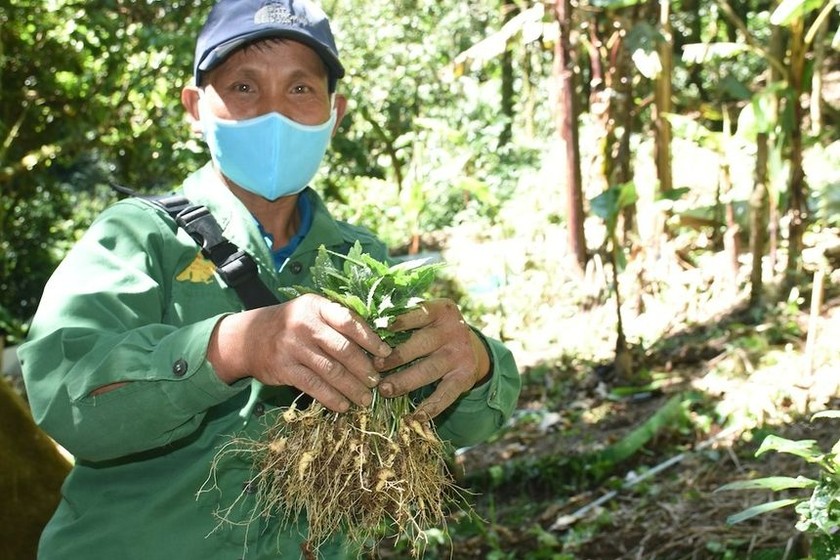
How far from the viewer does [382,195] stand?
1361 cm

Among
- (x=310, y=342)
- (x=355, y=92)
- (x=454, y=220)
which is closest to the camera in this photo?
(x=310, y=342)

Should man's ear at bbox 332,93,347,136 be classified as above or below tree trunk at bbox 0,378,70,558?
above

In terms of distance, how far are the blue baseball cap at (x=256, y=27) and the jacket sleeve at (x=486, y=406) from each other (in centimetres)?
81

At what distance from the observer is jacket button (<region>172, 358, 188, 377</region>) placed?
1.63m

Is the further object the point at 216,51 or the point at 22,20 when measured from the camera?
the point at 22,20

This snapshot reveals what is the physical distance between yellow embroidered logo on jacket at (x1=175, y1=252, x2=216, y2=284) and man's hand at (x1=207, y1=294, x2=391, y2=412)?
386mm

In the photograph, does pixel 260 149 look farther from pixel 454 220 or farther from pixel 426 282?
pixel 454 220

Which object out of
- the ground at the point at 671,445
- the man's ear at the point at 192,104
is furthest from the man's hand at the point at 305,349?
the ground at the point at 671,445

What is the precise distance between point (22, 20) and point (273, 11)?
27.6ft

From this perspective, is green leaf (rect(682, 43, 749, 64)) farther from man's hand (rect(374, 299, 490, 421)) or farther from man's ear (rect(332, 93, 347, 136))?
man's hand (rect(374, 299, 490, 421))

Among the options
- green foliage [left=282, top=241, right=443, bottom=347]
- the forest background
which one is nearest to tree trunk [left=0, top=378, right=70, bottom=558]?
the forest background

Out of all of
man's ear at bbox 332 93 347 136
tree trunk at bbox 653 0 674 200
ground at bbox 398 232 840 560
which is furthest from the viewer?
tree trunk at bbox 653 0 674 200

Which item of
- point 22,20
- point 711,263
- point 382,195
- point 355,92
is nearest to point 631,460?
point 711,263

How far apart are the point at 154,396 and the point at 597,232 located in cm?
863
